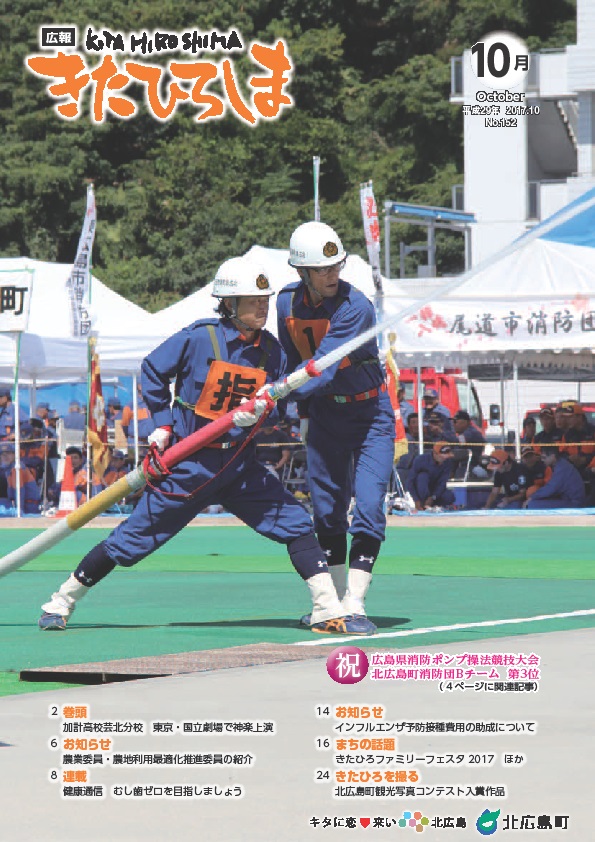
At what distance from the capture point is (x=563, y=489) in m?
24.1

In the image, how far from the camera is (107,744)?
5895 millimetres

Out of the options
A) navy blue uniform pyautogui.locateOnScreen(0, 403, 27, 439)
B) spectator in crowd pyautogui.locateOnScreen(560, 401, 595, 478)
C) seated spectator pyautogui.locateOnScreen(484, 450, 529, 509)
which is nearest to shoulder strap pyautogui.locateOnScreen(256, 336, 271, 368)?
spectator in crowd pyautogui.locateOnScreen(560, 401, 595, 478)

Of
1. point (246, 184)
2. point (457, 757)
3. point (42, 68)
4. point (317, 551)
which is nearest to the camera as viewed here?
point (457, 757)

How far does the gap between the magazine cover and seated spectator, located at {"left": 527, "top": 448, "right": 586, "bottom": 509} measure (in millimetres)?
41

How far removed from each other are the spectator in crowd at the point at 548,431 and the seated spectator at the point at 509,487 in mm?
537

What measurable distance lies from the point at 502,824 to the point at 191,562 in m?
12.0

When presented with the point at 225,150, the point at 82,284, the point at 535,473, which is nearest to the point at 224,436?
the point at 535,473

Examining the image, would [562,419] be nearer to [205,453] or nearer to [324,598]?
[324,598]

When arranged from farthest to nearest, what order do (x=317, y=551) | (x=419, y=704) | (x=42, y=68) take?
(x=42, y=68) → (x=317, y=551) → (x=419, y=704)

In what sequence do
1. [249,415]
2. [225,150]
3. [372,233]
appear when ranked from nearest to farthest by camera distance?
[249,415]
[372,233]
[225,150]

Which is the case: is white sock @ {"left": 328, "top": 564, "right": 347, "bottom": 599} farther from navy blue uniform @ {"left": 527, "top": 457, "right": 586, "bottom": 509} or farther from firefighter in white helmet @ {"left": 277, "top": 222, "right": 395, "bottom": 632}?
navy blue uniform @ {"left": 527, "top": 457, "right": 586, "bottom": 509}

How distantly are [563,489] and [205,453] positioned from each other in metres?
14.7

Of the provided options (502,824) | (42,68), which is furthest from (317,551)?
(42,68)

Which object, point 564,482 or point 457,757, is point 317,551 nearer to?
point 457,757
